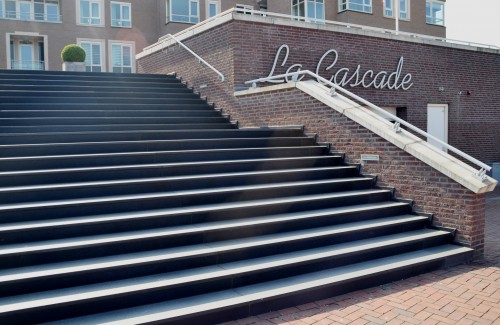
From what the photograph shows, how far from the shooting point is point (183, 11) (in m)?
28.4

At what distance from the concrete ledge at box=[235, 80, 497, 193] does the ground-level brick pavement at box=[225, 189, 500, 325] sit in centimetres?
122

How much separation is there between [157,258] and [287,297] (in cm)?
135

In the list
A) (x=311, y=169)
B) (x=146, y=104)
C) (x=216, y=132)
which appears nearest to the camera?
(x=311, y=169)

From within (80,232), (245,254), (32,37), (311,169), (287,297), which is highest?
(32,37)

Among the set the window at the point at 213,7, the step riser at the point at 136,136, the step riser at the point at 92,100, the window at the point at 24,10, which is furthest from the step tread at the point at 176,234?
the window at the point at 24,10

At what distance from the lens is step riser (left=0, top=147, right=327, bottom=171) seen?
607 cm

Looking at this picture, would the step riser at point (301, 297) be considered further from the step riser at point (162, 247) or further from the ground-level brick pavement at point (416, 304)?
the step riser at point (162, 247)

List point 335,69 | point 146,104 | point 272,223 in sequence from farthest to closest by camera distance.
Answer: point 335,69 → point 146,104 → point 272,223

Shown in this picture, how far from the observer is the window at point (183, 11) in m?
28.1

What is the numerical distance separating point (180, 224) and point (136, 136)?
2838 mm

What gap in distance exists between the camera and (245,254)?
498 cm

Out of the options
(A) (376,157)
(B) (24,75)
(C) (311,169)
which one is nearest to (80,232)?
(C) (311,169)

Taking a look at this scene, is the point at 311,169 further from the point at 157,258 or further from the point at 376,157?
the point at 157,258

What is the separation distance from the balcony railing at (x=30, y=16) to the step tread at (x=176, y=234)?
2657cm
